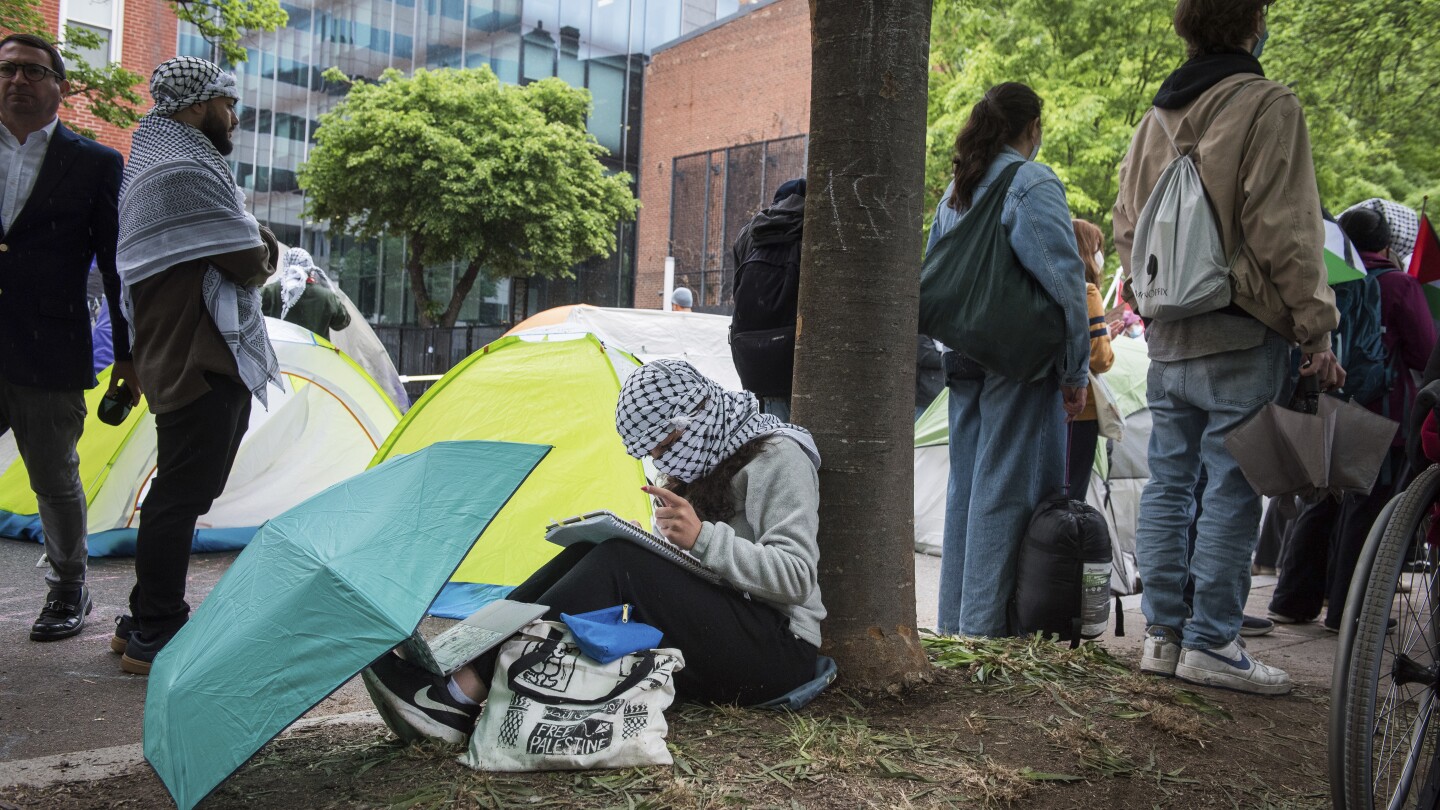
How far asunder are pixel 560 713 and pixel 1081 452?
2.88 meters

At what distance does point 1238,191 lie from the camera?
3436mm

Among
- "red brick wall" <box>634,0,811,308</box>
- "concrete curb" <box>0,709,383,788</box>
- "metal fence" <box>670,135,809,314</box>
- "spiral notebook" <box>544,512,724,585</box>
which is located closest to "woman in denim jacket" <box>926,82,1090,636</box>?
"spiral notebook" <box>544,512,724,585</box>

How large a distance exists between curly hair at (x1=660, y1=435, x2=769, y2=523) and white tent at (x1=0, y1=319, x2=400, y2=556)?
4.44 metres

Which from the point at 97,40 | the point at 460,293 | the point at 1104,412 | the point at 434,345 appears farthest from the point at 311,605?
the point at 460,293

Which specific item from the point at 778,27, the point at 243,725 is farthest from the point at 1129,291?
the point at 778,27

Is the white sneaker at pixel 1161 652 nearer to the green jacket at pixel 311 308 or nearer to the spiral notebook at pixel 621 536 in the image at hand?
the spiral notebook at pixel 621 536

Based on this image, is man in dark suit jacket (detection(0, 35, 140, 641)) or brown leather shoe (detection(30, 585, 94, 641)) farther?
brown leather shoe (detection(30, 585, 94, 641))

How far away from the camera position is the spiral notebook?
2658 mm

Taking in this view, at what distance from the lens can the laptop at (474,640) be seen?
245 centimetres

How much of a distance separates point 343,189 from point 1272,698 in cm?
2429

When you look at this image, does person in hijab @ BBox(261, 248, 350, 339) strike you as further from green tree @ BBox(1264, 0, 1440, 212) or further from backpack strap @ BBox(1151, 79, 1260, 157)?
green tree @ BBox(1264, 0, 1440, 212)

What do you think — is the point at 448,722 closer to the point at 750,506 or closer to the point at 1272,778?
the point at 750,506

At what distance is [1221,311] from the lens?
11.4 ft

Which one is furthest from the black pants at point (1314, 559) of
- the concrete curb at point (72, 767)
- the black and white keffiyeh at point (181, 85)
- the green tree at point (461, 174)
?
the green tree at point (461, 174)
